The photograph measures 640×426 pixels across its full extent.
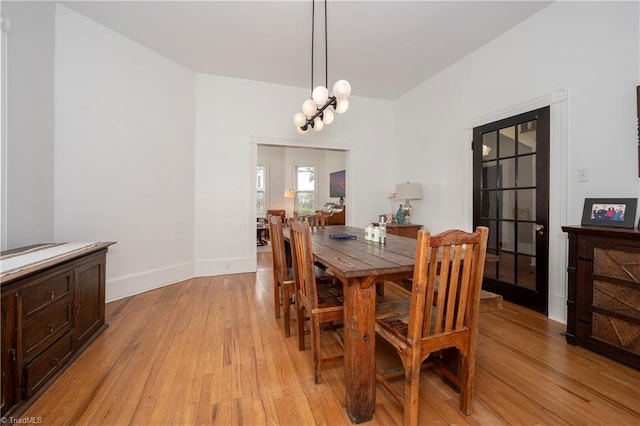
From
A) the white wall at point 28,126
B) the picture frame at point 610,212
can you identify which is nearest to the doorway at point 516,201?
the picture frame at point 610,212

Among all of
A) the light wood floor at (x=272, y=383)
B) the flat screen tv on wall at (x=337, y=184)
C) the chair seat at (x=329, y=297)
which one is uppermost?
the flat screen tv on wall at (x=337, y=184)

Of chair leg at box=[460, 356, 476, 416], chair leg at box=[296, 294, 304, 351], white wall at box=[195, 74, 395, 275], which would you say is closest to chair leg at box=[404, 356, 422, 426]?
chair leg at box=[460, 356, 476, 416]

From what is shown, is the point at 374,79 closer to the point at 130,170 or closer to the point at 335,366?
the point at 130,170

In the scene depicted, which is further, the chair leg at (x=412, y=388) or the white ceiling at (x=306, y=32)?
the white ceiling at (x=306, y=32)

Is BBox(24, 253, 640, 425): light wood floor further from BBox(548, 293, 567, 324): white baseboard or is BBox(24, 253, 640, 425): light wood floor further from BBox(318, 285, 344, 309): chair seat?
BBox(318, 285, 344, 309): chair seat

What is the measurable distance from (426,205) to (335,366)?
10.1 ft

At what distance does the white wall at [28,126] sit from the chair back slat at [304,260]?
2.18 metres

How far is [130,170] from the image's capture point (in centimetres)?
320

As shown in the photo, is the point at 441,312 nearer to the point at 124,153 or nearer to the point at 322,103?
the point at 322,103

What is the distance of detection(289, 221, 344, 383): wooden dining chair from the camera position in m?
1.59

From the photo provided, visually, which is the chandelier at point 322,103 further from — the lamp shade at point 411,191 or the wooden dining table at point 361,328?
the lamp shade at point 411,191

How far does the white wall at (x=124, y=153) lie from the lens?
106 inches

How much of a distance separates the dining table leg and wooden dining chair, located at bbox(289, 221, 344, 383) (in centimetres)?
29

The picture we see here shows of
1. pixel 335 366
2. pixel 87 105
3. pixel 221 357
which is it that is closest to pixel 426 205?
pixel 335 366
